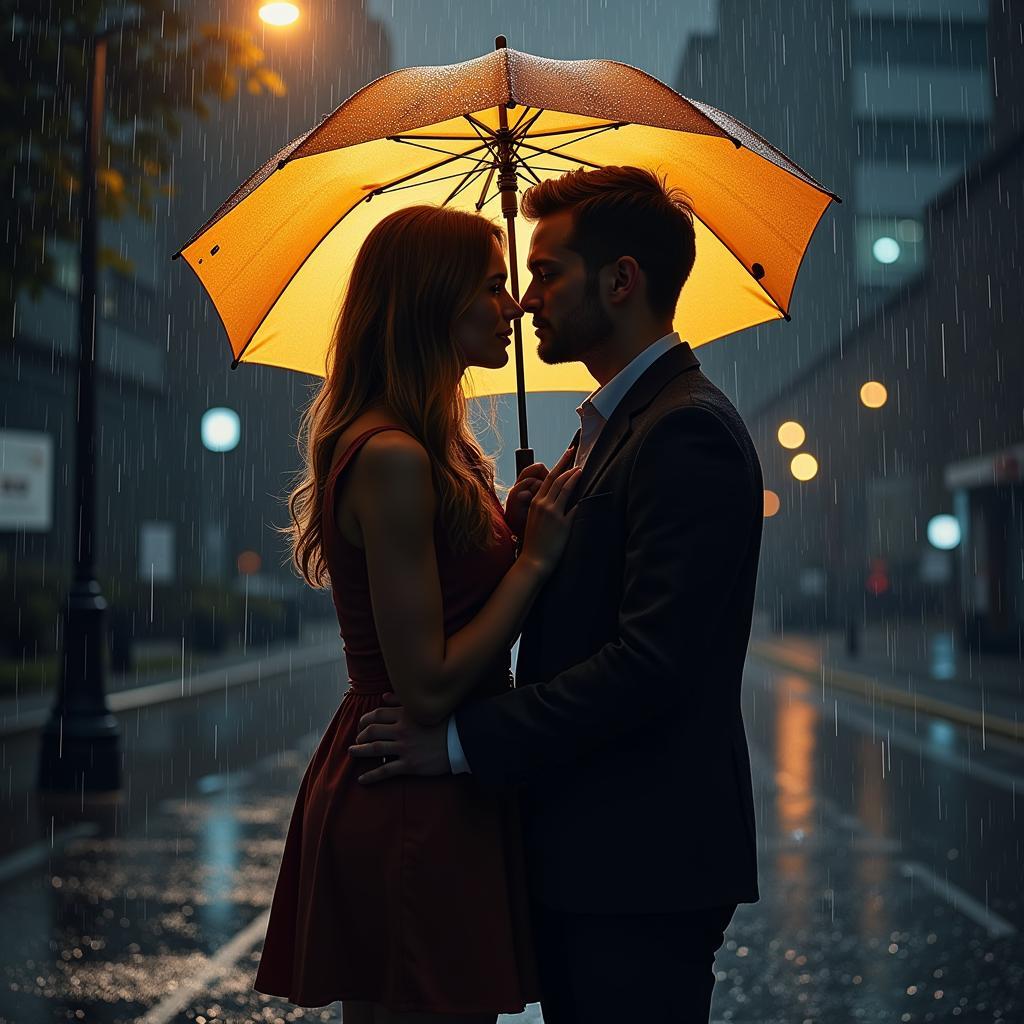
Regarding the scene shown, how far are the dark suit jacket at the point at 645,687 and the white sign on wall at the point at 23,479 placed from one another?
25.2m

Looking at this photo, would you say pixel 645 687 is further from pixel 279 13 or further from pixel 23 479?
pixel 23 479

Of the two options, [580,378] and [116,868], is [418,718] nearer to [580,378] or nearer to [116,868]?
[580,378]

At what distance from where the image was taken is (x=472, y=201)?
418 centimetres

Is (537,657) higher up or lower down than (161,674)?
higher up

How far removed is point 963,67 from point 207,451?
37211 mm

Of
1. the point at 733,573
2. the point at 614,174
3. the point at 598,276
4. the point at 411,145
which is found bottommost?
the point at 733,573

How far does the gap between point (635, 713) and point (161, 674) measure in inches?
875

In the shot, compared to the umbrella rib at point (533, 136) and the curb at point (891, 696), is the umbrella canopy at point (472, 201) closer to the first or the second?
the umbrella rib at point (533, 136)

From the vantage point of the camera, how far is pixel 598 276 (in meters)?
2.82

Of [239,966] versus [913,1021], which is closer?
[913,1021]

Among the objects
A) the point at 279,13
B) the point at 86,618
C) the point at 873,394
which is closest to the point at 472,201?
the point at 279,13

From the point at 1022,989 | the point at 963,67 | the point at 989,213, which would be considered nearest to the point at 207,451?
the point at 989,213

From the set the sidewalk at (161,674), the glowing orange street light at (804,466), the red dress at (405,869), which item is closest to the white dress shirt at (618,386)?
the red dress at (405,869)

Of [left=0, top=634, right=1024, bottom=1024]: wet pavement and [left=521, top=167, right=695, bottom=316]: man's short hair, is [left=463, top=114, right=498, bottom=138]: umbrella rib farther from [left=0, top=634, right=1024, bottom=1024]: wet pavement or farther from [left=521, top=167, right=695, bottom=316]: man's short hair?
[left=0, top=634, right=1024, bottom=1024]: wet pavement
